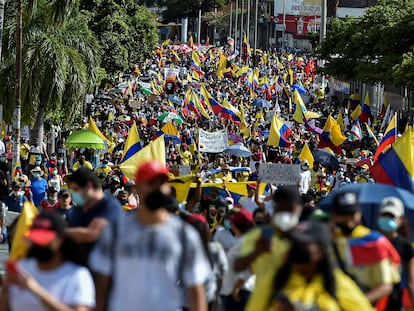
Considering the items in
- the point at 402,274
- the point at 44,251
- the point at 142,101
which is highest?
the point at 44,251

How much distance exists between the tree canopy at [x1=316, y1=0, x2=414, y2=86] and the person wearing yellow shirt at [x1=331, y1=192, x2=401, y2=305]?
2977 cm

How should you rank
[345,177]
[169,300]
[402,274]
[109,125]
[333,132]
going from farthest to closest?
[109,125] < [333,132] < [345,177] < [402,274] < [169,300]

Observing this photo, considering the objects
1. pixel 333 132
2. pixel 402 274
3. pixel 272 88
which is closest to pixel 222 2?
pixel 272 88

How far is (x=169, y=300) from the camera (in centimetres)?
632

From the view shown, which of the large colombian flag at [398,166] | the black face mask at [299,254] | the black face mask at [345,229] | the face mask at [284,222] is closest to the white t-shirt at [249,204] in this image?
the large colombian flag at [398,166]

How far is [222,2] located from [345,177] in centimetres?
13953

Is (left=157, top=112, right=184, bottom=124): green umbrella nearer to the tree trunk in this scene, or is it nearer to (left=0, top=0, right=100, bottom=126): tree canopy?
(left=0, top=0, right=100, bottom=126): tree canopy

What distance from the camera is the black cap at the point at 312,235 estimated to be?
5.88 m

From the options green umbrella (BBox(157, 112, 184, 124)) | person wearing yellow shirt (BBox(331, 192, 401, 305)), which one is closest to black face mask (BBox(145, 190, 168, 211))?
person wearing yellow shirt (BBox(331, 192, 401, 305))

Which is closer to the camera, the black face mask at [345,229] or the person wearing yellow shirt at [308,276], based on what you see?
the person wearing yellow shirt at [308,276]

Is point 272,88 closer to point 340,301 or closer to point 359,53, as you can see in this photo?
point 359,53

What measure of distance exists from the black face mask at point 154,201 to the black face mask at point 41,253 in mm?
509

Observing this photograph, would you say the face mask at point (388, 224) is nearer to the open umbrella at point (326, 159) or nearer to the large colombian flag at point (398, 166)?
the large colombian flag at point (398, 166)

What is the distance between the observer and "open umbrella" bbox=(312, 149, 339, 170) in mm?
22078
